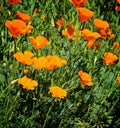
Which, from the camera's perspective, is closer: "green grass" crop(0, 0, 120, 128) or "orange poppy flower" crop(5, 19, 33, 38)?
"orange poppy flower" crop(5, 19, 33, 38)

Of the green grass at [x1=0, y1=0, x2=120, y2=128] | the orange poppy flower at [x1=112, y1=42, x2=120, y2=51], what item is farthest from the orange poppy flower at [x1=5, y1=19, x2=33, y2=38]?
the orange poppy flower at [x1=112, y1=42, x2=120, y2=51]

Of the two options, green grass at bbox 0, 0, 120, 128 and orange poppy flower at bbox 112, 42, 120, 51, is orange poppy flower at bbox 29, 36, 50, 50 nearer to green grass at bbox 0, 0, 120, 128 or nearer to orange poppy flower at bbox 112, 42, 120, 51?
green grass at bbox 0, 0, 120, 128

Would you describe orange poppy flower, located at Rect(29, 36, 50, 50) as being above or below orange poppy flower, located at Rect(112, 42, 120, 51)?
above

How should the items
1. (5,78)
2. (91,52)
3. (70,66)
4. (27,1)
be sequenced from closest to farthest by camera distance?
(5,78) < (70,66) < (91,52) < (27,1)

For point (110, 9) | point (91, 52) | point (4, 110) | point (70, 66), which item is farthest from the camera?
point (110, 9)

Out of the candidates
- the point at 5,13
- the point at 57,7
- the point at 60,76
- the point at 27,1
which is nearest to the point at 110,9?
the point at 57,7

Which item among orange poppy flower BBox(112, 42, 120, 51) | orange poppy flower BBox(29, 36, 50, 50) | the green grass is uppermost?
orange poppy flower BBox(29, 36, 50, 50)

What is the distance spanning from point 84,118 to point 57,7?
1.14m

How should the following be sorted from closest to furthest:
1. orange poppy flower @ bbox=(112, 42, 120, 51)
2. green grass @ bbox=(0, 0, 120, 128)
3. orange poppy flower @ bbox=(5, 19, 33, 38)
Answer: orange poppy flower @ bbox=(5, 19, 33, 38)
green grass @ bbox=(0, 0, 120, 128)
orange poppy flower @ bbox=(112, 42, 120, 51)

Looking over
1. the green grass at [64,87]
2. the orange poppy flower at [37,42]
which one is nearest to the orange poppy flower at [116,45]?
the green grass at [64,87]

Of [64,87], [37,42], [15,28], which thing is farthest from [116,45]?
[15,28]

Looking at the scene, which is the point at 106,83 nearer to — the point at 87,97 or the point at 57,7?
the point at 87,97

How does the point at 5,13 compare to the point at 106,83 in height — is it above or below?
above

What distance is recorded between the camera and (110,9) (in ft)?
9.80
